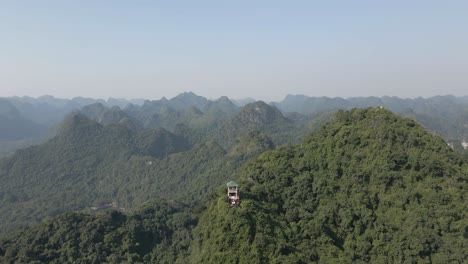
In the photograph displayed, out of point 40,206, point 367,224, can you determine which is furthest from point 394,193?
point 40,206

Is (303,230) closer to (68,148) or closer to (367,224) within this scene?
(367,224)

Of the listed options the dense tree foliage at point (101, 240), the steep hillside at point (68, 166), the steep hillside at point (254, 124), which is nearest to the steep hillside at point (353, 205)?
the dense tree foliage at point (101, 240)

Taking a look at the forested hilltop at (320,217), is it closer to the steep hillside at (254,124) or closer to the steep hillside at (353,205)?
the steep hillside at (353,205)

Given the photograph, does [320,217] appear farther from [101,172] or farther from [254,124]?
[254,124]

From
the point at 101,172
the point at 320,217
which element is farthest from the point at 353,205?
the point at 101,172

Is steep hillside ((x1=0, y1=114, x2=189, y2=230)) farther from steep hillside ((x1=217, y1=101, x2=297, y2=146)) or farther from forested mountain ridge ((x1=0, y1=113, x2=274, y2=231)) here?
steep hillside ((x1=217, y1=101, x2=297, y2=146))

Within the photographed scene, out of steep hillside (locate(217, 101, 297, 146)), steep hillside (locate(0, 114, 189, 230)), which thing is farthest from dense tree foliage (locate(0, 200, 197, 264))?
steep hillside (locate(217, 101, 297, 146))

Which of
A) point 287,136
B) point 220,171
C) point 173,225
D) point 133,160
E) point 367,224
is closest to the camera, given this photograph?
point 367,224
